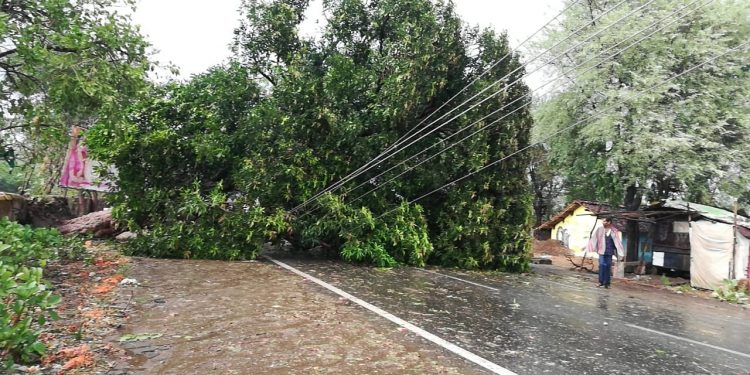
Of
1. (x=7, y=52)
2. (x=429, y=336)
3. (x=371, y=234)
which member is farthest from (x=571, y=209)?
(x=7, y=52)

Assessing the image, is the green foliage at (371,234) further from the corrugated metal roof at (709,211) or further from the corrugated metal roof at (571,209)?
the corrugated metal roof at (571,209)

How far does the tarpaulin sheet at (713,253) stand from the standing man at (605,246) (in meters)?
3.67

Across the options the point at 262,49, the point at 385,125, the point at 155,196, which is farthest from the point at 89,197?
the point at 385,125

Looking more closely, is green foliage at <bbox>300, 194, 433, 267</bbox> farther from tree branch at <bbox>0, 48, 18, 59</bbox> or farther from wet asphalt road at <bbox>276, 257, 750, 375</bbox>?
tree branch at <bbox>0, 48, 18, 59</bbox>

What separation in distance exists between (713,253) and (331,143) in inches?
446

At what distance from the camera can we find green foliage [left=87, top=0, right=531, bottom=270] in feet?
40.0

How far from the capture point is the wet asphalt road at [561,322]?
15.9 feet

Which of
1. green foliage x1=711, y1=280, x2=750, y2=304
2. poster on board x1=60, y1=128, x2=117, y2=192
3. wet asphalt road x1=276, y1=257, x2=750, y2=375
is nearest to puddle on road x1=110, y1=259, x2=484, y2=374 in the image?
wet asphalt road x1=276, y1=257, x2=750, y2=375

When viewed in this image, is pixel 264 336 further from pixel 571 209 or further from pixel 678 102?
pixel 571 209

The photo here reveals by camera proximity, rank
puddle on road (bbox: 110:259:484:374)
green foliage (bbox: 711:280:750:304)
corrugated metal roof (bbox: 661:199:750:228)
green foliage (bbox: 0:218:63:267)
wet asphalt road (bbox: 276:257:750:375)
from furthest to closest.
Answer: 1. corrugated metal roof (bbox: 661:199:750:228)
2. green foliage (bbox: 711:280:750:304)
3. green foliage (bbox: 0:218:63:267)
4. wet asphalt road (bbox: 276:257:750:375)
5. puddle on road (bbox: 110:259:484:374)

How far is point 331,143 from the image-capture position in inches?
505

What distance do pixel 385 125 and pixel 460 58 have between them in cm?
323

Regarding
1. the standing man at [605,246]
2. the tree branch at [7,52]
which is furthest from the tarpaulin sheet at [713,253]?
the tree branch at [7,52]

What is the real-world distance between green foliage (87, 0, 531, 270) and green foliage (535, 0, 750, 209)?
10.5ft
